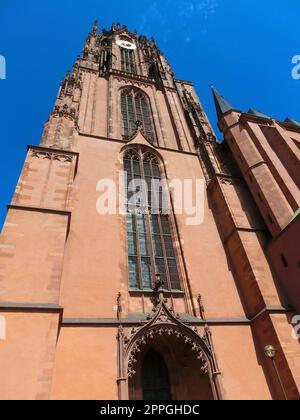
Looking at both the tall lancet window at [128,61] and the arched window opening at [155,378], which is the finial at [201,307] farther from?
the tall lancet window at [128,61]

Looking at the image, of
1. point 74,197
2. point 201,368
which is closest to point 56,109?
point 74,197

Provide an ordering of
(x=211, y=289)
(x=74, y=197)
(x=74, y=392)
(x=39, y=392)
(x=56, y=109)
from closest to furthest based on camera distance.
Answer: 1. (x=39, y=392)
2. (x=74, y=392)
3. (x=211, y=289)
4. (x=74, y=197)
5. (x=56, y=109)

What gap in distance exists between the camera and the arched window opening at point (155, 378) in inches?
336

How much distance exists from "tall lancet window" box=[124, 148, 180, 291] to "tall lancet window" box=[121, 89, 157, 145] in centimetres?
260

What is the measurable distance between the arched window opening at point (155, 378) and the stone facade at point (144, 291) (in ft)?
0.52

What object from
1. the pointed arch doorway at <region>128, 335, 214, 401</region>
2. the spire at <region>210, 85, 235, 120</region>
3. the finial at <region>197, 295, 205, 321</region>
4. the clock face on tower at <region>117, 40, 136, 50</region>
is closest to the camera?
the pointed arch doorway at <region>128, 335, 214, 401</region>

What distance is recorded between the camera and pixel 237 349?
903 cm

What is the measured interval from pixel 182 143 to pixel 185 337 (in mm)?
11112

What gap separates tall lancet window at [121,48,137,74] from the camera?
80.7 ft

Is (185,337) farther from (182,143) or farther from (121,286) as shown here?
(182,143)

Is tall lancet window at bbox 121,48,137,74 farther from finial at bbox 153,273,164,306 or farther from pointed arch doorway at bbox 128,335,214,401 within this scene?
pointed arch doorway at bbox 128,335,214,401

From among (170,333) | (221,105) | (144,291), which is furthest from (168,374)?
(221,105)

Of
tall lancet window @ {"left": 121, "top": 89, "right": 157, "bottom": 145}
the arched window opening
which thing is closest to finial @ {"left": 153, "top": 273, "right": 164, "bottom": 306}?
the arched window opening

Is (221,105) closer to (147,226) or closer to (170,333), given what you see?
(147,226)
